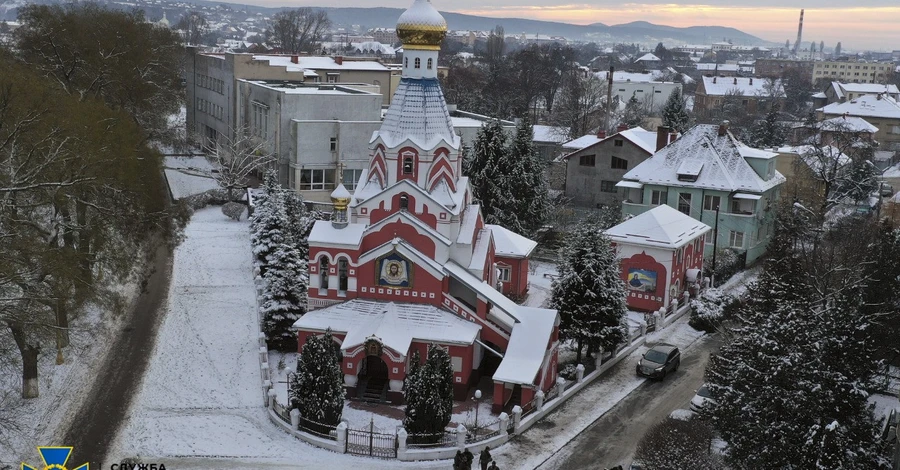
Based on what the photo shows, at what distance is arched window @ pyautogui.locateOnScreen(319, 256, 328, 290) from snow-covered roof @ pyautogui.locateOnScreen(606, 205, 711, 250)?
12.6m

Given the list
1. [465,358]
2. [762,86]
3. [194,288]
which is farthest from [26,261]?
Answer: [762,86]

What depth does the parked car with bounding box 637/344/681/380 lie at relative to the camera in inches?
1153

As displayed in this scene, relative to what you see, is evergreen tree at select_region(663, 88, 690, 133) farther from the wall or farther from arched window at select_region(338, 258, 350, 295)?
arched window at select_region(338, 258, 350, 295)

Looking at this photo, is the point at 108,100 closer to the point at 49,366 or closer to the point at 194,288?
the point at 194,288

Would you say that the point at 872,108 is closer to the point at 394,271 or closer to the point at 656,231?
the point at 656,231

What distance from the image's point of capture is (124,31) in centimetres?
4188

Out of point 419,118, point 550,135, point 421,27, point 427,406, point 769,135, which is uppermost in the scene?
point 421,27

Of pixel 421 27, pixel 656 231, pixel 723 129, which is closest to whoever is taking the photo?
pixel 421 27

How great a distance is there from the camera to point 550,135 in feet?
226

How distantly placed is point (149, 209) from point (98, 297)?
6.55 meters

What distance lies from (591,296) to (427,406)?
8184mm

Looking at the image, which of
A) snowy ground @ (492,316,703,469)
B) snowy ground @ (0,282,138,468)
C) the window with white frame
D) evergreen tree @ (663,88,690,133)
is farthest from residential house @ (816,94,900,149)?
snowy ground @ (0,282,138,468)

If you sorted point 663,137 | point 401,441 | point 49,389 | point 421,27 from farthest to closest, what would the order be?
point 663,137
point 421,27
point 49,389
point 401,441

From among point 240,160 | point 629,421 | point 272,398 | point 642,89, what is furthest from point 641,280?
point 642,89
